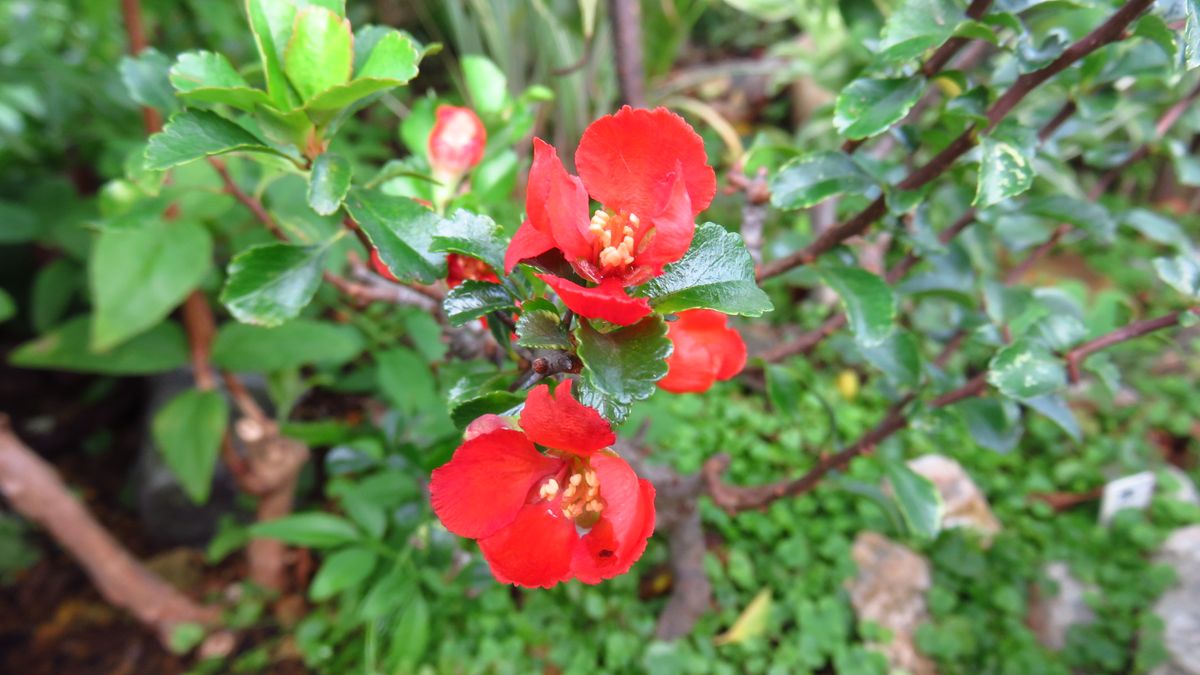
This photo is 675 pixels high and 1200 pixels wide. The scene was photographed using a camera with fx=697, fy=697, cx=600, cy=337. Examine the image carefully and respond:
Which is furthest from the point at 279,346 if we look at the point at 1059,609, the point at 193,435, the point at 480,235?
the point at 1059,609

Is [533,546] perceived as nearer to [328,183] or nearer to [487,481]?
[487,481]

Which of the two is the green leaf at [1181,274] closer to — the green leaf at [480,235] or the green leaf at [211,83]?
the green leaf at [480,235]

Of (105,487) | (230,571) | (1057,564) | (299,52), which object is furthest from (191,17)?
(1057,564)

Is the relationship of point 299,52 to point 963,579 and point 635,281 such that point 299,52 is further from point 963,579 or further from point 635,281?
point 963,579

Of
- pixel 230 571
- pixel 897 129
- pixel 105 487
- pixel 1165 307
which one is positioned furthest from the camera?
pixel 1165 307

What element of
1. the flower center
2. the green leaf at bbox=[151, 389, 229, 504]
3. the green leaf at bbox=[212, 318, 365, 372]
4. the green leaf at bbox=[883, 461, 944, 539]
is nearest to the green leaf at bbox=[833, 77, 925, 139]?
the flower center

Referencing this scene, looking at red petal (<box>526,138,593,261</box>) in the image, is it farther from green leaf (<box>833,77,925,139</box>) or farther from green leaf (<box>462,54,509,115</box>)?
green leaf (<box>462,54,509,115</box>)
